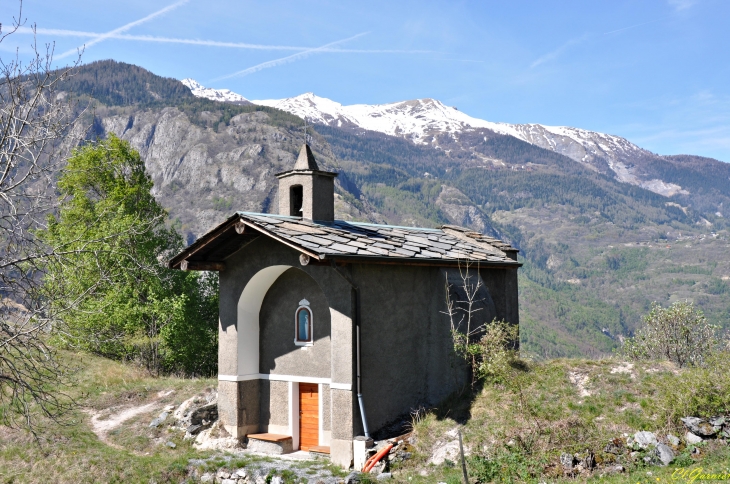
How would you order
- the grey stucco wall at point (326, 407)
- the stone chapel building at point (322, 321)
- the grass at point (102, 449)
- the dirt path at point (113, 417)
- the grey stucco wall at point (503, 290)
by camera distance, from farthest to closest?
the grey stucco wall at point (503, 290) → the dirt path at point (113, 417) → the grey stucco wall at point (326, 407) → the grass at point (102, 449) → the stone chapel building at point (322, 321)

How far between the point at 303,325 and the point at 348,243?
2741 millimetres

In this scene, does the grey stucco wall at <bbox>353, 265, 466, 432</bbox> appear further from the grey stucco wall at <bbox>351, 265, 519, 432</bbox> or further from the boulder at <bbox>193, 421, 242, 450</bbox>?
the boulder at <bbox>193, 421, 242, 450</bbox>

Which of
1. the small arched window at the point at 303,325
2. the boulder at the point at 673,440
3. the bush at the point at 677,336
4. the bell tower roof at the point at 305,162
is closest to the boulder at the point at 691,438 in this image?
the boulder at the point at 673,440

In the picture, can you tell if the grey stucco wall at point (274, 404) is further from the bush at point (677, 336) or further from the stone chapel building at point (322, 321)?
the bush at point (677, 336)

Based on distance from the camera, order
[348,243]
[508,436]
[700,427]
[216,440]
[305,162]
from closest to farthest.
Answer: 1. [700,427]
2. [508,436]
3. [348,243]
4. [216,440]
5. [305,162]

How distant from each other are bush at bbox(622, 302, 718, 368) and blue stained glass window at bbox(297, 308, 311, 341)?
14121 millimetres

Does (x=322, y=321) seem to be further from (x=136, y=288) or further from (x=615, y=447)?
(x=136, y=288)

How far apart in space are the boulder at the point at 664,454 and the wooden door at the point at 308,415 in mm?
8118

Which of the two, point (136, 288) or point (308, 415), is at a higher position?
point (136, 288)

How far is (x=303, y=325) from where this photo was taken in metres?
17.0

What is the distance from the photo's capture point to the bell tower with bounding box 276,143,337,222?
59.4 ft

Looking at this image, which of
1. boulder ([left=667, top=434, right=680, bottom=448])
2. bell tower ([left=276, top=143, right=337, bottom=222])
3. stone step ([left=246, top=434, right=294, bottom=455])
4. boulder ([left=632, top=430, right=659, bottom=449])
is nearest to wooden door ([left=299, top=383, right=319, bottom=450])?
stone step ([left=246, top=434, right=294, bottom=455])

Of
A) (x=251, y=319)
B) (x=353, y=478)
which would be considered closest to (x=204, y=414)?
(x=251, y=319)

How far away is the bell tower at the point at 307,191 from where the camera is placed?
1811cm
